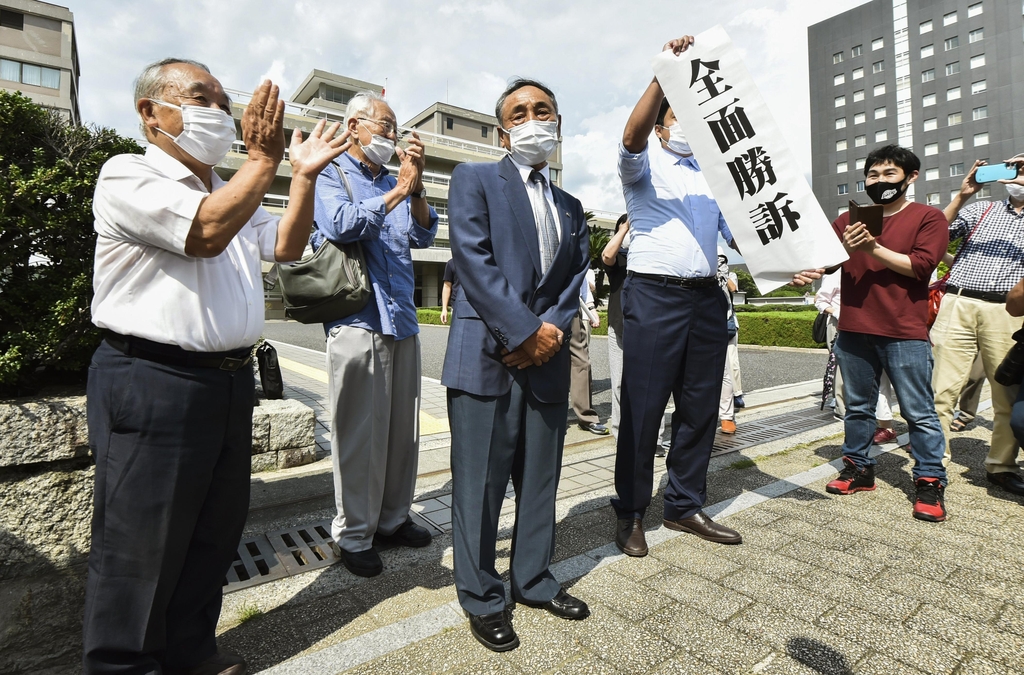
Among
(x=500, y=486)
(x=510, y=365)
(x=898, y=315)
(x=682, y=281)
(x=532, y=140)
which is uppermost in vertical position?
(x=532, y=140)

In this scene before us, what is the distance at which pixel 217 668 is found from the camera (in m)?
1.93

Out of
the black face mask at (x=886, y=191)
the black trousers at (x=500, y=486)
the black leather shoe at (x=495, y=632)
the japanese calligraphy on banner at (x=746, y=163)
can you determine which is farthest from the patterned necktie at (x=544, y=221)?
the black face mask at (x=886, y=191)

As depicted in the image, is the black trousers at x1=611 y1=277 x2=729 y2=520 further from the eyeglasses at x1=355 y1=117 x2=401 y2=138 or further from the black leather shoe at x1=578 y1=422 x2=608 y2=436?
the black leather shoe at x1=578 y1=422 x2=608 y2=436

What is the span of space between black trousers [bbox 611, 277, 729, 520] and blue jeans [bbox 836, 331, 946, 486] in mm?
1440

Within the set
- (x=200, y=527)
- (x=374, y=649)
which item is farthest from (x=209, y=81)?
(x=374, y=649)

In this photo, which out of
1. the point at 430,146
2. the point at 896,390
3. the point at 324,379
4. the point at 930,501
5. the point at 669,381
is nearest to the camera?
the point at 669,381

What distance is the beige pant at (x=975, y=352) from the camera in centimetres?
408

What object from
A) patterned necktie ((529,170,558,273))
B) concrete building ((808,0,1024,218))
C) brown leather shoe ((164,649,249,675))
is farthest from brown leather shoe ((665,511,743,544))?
concrete building ((808,0,1024,218))

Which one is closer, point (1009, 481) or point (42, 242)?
point (42, 242)

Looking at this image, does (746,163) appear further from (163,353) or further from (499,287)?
(163,353)

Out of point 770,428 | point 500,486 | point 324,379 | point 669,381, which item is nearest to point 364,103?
point 500,486

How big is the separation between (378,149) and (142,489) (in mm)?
1979

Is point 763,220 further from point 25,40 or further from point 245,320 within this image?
point 25,40

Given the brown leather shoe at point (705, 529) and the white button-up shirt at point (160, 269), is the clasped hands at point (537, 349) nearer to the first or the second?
the white button-up shirt at point (160, 269)
